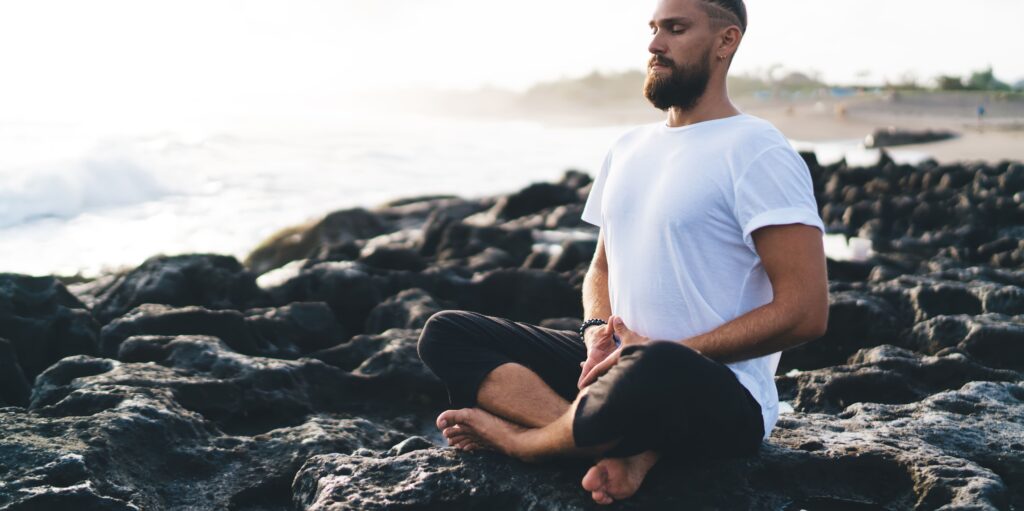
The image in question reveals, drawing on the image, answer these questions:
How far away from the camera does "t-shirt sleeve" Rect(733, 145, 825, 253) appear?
9.30 feet

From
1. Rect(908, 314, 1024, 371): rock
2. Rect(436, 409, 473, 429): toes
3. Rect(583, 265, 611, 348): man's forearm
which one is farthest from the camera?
Rect(908, 314, 1024, 371): rock

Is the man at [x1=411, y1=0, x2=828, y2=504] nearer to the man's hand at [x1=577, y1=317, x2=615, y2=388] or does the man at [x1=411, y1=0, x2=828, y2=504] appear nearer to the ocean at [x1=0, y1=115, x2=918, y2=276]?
the man's hand at [x1=577, y1=317, x2=615, y2=388]

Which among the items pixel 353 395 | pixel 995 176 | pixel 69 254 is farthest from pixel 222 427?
pixel 995 176

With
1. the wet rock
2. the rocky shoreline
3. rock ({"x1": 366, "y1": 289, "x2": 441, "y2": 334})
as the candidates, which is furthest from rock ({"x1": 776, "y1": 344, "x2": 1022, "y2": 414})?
the wet rock

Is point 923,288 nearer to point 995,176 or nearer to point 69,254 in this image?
point 995,176

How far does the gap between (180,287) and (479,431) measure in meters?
4.62

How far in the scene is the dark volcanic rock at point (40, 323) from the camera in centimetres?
545

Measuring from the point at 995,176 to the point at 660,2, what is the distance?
1421 centimetres

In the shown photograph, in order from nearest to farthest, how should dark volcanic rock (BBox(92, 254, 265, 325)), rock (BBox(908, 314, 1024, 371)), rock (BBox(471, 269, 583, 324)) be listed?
rock (BBox(908, 314, 1024, 371))
dark volcanic rock (BBox(92, 254, 265, 325))
rock (BBox(471, 269, 583, 324))

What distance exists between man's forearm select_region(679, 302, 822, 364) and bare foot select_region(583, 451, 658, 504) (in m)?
0.45

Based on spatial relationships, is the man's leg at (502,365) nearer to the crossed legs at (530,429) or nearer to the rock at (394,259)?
the crossed legs at (530,429)

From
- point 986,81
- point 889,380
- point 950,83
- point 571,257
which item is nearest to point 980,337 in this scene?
point 889,380

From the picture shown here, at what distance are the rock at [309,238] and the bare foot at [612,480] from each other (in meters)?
9.43

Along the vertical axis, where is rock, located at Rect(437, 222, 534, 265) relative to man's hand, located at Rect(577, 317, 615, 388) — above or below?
below
